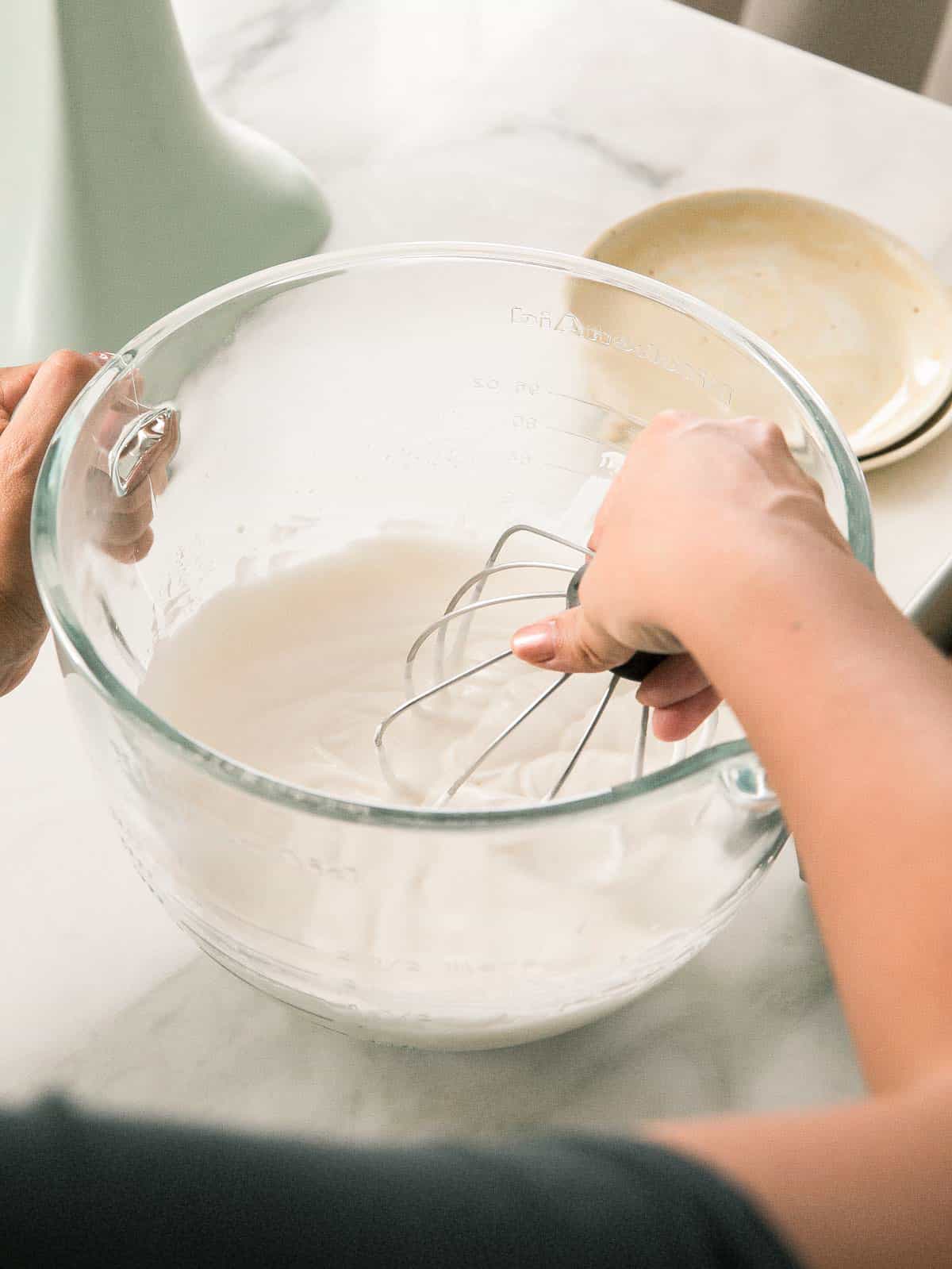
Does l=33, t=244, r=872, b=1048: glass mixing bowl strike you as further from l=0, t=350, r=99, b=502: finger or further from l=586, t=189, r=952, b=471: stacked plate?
l=586, t=189, r=952, b=471: stacked plate

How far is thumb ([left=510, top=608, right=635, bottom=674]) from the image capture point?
390 millimetres

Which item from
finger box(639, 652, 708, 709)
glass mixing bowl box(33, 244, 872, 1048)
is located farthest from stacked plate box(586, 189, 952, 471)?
finger box(639, 652, 708, 709)

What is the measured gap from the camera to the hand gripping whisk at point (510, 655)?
1.36 feet

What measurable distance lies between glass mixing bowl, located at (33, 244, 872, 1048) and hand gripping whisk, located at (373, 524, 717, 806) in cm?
5

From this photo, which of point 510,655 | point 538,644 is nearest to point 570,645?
point 538,644

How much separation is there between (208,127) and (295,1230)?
24.7 inches

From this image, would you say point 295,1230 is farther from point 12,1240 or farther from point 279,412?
point 279,412

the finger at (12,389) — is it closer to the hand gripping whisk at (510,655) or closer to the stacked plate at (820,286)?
the hand gripping whisk at (510,655)

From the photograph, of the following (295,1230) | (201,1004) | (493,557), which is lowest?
(201,1004)

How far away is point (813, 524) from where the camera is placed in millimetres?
342

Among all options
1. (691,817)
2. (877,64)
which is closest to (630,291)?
(691,817)

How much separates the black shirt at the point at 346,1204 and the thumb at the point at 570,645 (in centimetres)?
21

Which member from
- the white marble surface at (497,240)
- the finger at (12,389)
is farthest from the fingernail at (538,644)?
the finger at (12,389)

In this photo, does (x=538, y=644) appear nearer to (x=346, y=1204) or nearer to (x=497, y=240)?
(x=346, y=1204)
